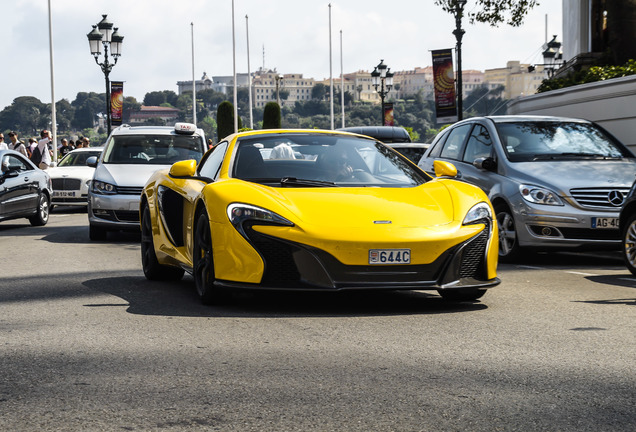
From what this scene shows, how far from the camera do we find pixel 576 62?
27938 mm

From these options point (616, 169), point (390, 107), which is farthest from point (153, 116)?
point (616, 169)

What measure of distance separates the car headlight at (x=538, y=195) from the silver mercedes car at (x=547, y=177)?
1cm

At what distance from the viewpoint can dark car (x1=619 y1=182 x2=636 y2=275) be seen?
9.93 m

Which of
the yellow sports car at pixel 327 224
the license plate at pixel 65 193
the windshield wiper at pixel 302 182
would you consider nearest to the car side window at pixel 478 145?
the yellow sports car at pixel 327 224

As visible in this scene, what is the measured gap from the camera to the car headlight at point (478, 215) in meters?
7.46

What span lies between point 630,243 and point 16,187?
1193cm

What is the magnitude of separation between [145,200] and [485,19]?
17.2 metres

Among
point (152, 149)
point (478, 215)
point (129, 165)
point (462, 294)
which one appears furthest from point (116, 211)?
point (478, 215)

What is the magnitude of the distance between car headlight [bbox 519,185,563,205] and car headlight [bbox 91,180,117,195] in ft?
20.7

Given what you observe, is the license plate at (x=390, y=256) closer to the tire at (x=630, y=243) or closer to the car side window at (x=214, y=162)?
the car side window at (x=214, y=162)

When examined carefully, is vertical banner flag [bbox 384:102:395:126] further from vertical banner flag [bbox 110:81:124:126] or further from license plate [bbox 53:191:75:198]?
license plate [bbox 53:191:75:198]

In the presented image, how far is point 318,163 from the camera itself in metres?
8.38

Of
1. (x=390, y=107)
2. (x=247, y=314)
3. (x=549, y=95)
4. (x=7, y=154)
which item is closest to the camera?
(x=247, y=314)

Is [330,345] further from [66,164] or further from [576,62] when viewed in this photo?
[576,62]
